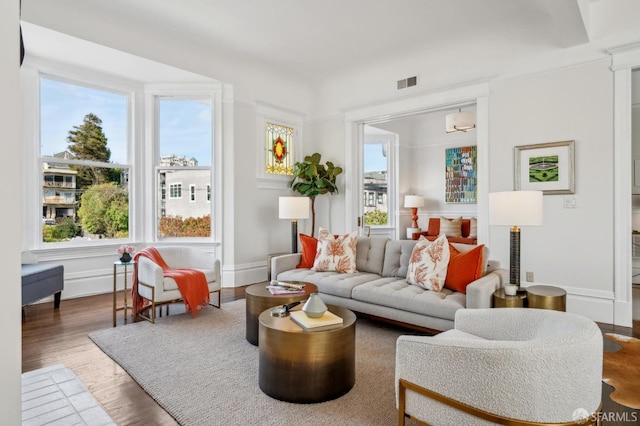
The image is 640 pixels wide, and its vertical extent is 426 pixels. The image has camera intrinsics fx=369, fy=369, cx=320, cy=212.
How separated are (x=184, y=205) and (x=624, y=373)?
16.9 ft

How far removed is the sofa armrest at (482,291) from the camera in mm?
2809

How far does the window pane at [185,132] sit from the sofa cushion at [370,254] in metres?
2.70

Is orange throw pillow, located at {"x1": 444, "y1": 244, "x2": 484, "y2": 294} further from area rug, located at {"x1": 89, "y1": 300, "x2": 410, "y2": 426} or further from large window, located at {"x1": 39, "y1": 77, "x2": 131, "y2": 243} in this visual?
Answer: large window, located at {"x1": 39, "y1": 77, "x2": 131, "y2": 243}

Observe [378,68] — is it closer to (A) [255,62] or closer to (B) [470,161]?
(A) [255,62]

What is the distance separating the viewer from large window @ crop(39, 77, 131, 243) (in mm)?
4562

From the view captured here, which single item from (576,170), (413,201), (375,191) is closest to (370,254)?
(576,170)

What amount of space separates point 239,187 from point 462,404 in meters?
4.50

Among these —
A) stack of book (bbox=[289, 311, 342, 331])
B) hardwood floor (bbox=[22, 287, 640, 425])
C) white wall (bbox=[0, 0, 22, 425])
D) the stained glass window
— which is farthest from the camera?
the stained glass window

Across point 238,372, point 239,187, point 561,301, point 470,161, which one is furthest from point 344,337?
point 470,161

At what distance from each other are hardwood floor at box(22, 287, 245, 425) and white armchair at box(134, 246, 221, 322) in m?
0.41

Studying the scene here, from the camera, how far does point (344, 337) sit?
89.9 inches

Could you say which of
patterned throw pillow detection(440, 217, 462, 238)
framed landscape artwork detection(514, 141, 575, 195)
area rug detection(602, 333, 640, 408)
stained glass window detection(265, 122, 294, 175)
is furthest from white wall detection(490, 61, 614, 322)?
stained glass window detection(265, 122, 294, 175)

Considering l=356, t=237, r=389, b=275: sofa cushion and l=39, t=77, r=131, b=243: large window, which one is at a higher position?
l=39, t=77, r=131, b=243: large window

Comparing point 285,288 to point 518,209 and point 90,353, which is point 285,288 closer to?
point 90,353
